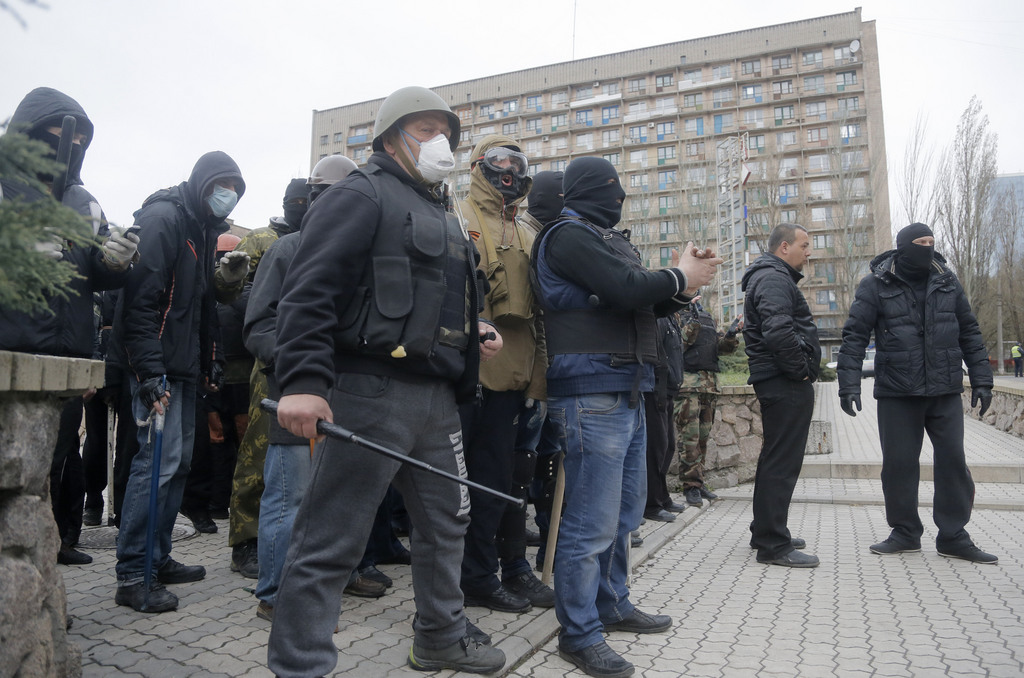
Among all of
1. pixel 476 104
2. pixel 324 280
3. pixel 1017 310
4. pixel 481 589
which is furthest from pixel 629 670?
pixel 476 104

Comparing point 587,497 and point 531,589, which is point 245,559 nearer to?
point 531,589

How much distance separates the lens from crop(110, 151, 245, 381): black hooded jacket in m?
3.56

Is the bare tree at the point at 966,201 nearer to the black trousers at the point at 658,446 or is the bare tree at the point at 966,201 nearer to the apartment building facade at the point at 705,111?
the apartment building facade at the point at 705,111

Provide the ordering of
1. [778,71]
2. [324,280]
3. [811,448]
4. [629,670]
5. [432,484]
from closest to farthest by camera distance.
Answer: [324,280] → [432,484] → [629,670] → [811,448] → [778,71]

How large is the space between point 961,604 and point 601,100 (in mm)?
65275

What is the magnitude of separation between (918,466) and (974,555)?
648 mm

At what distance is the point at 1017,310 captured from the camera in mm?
42188

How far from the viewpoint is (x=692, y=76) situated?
205 feet

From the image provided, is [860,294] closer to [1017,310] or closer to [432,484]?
[432,484]

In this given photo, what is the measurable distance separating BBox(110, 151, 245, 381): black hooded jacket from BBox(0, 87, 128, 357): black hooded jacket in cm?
18

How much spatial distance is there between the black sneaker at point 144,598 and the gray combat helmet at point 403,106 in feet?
7.69

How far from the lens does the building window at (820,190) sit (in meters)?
58.7

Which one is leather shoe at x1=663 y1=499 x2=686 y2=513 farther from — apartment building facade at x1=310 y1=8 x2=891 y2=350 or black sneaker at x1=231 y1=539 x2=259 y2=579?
apartment building facade at x1=310 y1=8 x2=891 y2=350

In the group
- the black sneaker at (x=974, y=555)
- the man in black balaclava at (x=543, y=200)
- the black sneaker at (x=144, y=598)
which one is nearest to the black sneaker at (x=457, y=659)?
the black sneaker at (x=144, y=598)
